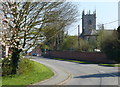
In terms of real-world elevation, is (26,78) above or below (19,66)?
below

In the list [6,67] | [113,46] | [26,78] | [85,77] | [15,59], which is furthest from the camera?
[113,46]

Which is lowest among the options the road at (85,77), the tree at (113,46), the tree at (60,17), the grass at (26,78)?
the road at (85,77)

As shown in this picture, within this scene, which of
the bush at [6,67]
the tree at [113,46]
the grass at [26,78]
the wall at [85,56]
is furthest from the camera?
the wall at [85,56]

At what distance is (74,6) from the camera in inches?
850

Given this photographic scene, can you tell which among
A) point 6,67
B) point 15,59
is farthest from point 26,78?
point 15,59

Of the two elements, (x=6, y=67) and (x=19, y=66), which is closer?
(x=6, y=67)

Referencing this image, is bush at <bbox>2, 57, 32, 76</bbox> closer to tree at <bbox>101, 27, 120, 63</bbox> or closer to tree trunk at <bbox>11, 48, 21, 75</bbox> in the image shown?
tree trunk at <bbox>11, 48, 21, 75</bbox>

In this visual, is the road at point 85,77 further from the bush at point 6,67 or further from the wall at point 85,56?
the wall at point 85,56

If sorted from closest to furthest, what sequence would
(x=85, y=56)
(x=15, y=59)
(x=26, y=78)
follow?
1. (x=26, y=78)
2. (x=15, y=59)
3. (x=85, y=56)

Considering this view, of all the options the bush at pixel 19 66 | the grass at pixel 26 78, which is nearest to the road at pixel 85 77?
the grass at pixel 26 78

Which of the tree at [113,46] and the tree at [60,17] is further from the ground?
the tree at [60,17]

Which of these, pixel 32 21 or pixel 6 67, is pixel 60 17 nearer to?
pixel 32 21

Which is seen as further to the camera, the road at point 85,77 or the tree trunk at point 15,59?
the tree trunk at point 15,59

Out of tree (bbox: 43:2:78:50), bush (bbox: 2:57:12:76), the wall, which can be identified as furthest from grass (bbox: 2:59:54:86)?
the wall
